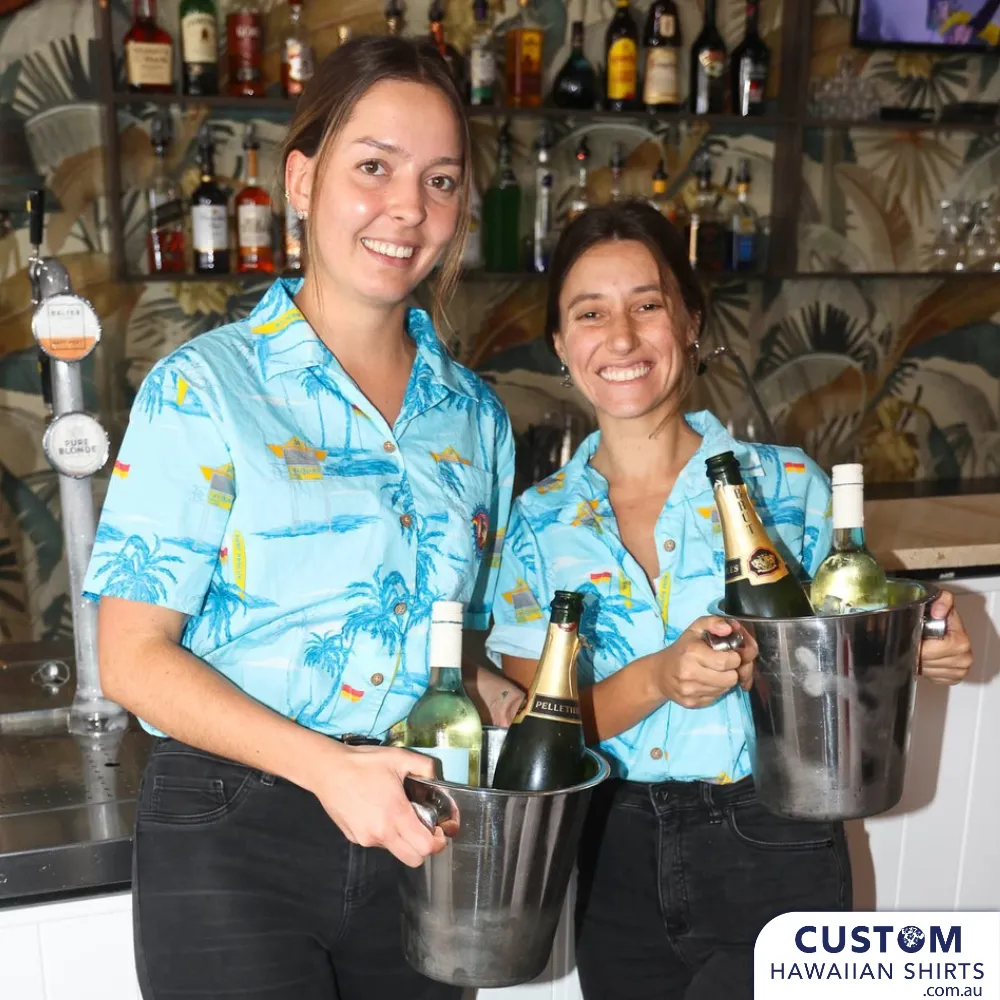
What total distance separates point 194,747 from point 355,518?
22 centimetres

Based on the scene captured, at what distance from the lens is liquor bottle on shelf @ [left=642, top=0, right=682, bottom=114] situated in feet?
9.54

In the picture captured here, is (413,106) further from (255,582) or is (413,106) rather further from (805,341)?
(805,341)

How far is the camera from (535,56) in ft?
9.48

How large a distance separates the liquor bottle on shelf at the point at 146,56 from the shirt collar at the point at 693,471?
1784mm

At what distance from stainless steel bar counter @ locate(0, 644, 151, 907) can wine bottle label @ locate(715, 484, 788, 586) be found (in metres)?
0.58

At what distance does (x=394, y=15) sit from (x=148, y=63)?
57 cm

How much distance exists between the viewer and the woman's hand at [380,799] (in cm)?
80

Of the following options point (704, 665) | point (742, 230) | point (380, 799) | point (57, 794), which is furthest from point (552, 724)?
point (742, 230)

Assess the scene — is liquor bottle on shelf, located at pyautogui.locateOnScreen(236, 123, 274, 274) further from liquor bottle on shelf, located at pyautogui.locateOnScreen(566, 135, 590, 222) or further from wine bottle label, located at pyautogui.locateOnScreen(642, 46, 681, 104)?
wine bottle label, located at pyautogui.locateOnScreen(642, 46, 681, 104)

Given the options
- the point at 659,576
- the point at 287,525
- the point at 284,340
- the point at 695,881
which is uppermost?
the point at 284,340

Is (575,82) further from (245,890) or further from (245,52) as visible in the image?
(245,890)

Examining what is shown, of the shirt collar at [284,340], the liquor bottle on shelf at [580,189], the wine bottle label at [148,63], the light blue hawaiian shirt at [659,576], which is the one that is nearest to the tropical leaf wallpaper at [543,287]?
the liquor bottle on shelf at [580,189]

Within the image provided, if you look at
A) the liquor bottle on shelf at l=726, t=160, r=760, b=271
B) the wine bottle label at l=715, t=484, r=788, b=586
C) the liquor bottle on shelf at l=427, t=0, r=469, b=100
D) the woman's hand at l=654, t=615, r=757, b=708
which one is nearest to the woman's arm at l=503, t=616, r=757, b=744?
the woman's hand at l=654, t=615, r=757, b=708

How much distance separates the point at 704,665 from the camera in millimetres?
957
